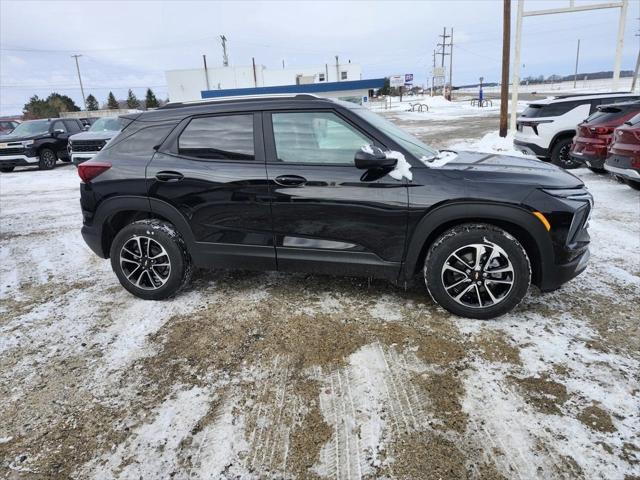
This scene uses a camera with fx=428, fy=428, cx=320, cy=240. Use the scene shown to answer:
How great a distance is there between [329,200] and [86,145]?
484 inches

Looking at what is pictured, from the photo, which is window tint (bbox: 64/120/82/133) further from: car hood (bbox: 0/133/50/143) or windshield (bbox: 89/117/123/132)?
windshield (bbox: 89/117/123/132)

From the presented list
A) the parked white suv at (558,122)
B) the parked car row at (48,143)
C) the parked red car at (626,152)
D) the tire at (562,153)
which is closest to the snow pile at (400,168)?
the parked red car at (626,152)

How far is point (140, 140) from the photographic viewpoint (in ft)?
12.9

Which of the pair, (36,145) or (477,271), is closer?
(477,271)

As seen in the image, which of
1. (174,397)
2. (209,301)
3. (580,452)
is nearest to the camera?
(580,452)

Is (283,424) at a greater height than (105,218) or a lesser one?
lesser

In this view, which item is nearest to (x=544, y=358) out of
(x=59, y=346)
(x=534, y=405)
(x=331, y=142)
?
(x=534, y=405)

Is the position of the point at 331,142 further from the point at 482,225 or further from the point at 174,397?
the point at 174,397

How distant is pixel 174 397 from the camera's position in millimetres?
2688

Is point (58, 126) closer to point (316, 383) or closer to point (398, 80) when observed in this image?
point (316, 383)

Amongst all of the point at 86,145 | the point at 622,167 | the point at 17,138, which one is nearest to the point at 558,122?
the point at 622,167

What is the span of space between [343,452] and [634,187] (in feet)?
26.8

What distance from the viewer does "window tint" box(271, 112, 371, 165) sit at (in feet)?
11.5

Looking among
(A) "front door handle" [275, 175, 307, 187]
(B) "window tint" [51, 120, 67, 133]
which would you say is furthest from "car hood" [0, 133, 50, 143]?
(A) "front door handle" [275, 175, 307, 187]
